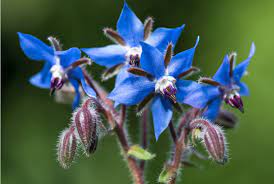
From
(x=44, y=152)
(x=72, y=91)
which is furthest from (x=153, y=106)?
(x=44, y=152)

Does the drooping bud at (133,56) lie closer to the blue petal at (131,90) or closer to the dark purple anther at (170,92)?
the blue petal at (131,90)

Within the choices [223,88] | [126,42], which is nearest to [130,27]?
[126,42]

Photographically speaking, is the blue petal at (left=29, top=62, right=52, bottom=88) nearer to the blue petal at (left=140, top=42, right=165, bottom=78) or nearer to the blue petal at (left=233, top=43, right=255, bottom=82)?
the blue petal at (left=140, top=42, right=165, bottom=78)

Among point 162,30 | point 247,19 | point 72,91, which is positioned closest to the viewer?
point 162,30

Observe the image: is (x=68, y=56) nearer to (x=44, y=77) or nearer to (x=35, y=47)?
(x=35, y=47)

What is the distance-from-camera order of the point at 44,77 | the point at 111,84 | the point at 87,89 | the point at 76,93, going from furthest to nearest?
the point at 111,84 < the point at 44,77 < the point at 76,93 < the point at 87,89

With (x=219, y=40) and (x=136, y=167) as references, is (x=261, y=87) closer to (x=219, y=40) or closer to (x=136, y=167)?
(x=219, y=40)

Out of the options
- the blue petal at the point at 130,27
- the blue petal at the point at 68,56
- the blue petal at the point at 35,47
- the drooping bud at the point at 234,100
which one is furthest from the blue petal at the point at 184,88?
the blue petal at the point at 35,47
